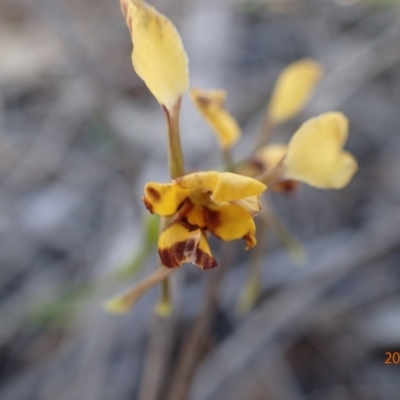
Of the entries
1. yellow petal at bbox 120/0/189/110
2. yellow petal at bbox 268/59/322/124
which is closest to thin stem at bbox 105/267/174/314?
yellow petal at bbox 120/0/189/110

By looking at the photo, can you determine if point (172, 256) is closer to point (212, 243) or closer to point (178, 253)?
point (178, 253)

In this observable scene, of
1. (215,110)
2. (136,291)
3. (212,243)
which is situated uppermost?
(215,110)

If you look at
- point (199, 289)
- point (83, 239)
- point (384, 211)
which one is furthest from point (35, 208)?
point (384, 211)

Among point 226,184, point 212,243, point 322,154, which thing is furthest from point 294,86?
point 212,243

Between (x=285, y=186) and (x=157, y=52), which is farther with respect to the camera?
(x=285, y=186)

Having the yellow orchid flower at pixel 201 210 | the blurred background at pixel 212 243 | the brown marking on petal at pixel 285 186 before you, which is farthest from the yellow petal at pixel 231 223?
the blurred background at pixel 212 243

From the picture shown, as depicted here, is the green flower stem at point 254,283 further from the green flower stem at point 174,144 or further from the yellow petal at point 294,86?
the green flower stem at point 174,144

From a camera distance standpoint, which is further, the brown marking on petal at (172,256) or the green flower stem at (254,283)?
the green flower stem at (254,283)
